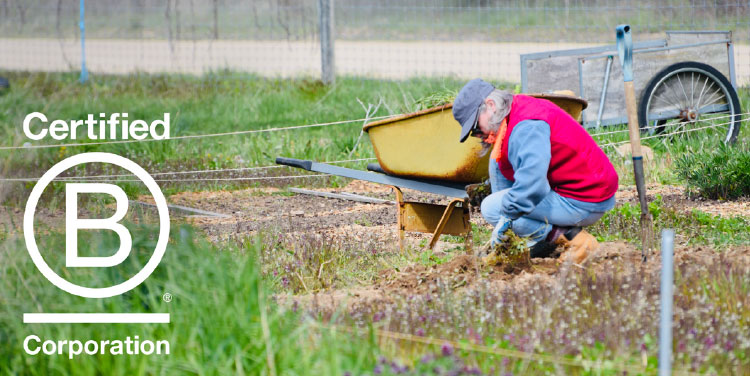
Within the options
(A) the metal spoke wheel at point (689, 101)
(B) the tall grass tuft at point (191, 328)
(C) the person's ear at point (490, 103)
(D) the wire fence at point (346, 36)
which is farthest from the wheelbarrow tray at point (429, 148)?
(D) the wire fence at point (346, 36)

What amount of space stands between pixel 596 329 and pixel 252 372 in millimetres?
1263

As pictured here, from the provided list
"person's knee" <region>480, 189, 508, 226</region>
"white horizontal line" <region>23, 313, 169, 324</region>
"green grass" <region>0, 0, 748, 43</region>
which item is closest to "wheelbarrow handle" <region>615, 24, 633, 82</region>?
"person's knee" <region>480, 189, 508, 226</region>

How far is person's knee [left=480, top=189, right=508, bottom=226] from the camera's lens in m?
4.42

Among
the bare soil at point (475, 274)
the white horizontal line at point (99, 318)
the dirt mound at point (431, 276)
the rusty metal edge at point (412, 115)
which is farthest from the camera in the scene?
the rusty metal edge at point (412, 115)

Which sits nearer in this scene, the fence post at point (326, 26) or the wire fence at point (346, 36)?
the fence post at point (326, 26)

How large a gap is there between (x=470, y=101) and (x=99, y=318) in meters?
1.97

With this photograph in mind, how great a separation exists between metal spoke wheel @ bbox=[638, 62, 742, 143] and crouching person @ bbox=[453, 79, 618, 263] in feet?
12.1

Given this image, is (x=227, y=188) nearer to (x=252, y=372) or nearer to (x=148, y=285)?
(x=148, y=285)

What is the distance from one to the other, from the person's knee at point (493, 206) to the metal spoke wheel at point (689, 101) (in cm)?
374

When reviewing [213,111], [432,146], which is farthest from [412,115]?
[213,111]

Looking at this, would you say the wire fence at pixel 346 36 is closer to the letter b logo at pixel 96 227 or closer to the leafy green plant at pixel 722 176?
the leafy green plant at pixel 722 176

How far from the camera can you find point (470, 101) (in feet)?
13.5

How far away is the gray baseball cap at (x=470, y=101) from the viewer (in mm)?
4121

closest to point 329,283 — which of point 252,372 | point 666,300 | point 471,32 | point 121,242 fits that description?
point 121,242
